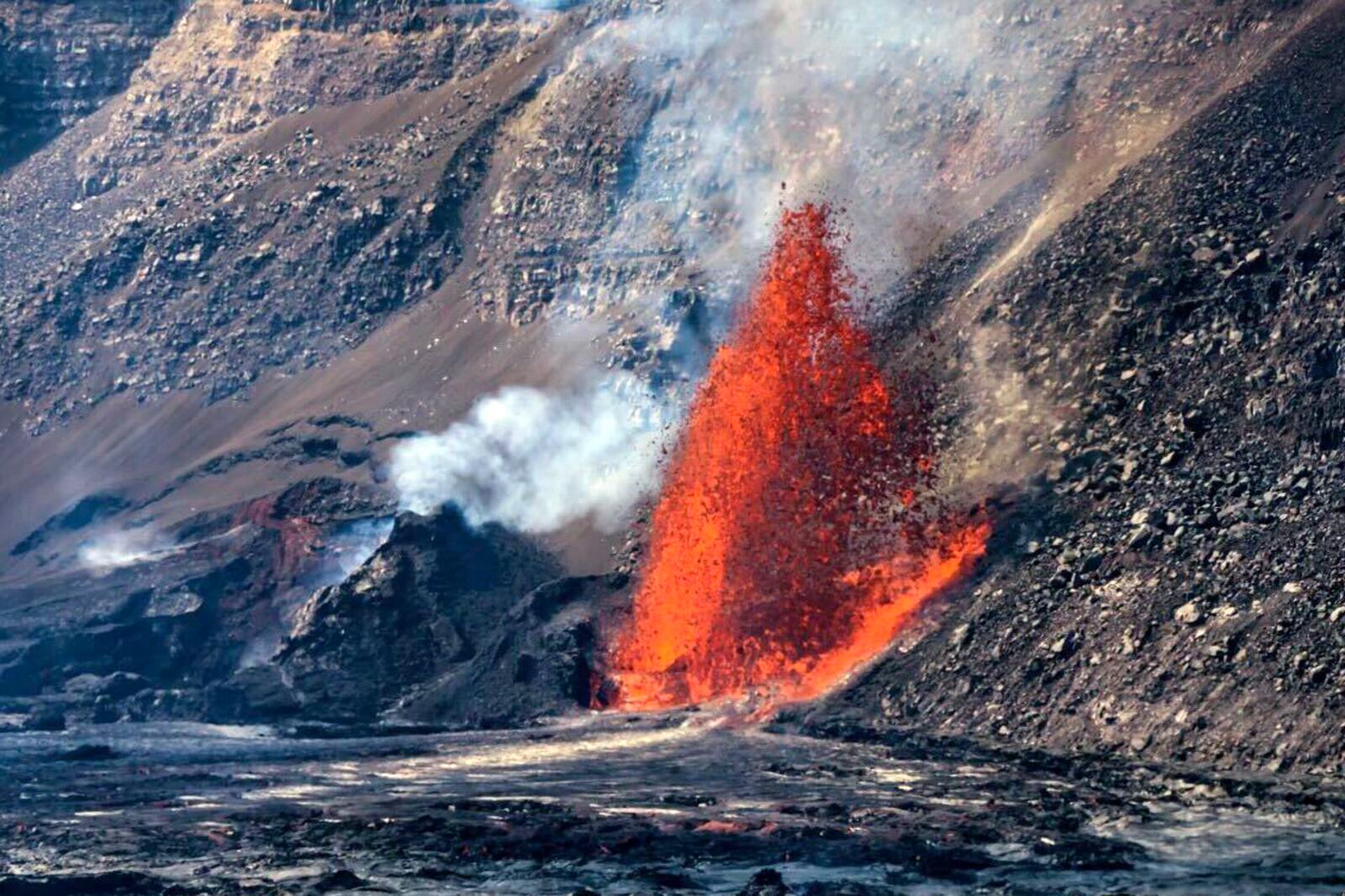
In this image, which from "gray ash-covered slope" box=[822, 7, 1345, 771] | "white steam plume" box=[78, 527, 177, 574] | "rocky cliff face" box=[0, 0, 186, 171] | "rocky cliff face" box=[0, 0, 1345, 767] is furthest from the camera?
"rocky cliff face" box=[0, 0, 186, 171]

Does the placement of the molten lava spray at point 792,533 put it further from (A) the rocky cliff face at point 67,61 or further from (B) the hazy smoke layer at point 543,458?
(A) the rocky cliff face at point 67,61

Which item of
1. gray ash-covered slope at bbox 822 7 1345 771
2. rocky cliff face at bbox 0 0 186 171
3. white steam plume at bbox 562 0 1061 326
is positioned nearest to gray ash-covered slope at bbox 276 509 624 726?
gray ash-covered slope at bbox 822 7 1345 771

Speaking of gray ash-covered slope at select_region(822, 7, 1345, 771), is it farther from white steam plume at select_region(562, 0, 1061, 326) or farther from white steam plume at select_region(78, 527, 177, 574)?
white steam plume at select_region(78, 527, 177, 574)

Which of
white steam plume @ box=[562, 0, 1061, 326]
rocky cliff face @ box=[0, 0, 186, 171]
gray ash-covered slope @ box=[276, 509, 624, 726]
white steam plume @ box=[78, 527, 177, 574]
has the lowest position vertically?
gray ash-covered slope @ box=[276, 509, 624, 726]

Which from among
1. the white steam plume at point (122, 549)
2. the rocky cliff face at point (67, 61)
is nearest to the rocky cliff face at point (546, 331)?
the rocky cliff face at point (67, 61)

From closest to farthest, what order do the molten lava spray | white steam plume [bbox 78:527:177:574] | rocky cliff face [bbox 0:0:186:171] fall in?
1. the molten lava spray
2. white steam plume [bbox 78:527:177:574]
3. rocky cliff face [bbox 0:0:186:171]

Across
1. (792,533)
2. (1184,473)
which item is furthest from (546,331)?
(1184,473)
